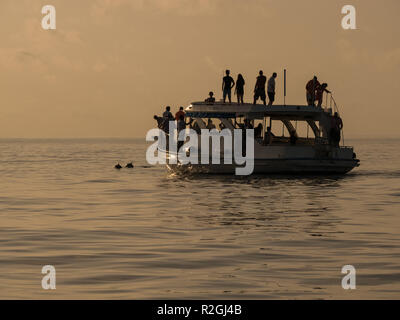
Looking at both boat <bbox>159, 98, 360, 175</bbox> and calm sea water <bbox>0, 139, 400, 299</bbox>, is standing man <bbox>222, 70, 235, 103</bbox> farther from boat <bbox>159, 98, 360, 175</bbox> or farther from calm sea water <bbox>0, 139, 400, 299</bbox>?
calm sea water <bbox>0, 139, 400, 299</bbox>

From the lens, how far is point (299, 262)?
46.4 feet

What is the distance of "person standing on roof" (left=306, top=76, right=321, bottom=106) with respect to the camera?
37062 millimetres

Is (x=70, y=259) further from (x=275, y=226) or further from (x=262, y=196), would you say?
(x=262, y=196)

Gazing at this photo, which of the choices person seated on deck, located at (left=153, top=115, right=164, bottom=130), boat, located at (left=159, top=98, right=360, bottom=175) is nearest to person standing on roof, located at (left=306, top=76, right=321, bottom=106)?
boat, located at (left=159, top=98, right=360, bottom=175)

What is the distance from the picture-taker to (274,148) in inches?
1384

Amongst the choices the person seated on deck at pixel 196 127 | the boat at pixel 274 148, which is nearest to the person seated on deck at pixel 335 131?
the boat at pixel 274 148

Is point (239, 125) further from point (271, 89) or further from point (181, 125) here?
point (181, 125)

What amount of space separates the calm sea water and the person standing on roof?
6.75 m

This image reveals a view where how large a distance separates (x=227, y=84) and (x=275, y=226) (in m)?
17.6

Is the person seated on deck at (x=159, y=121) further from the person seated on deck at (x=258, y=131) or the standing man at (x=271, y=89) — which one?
the standing man at (x=271, y=89)

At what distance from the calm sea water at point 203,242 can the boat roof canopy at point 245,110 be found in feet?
16.9

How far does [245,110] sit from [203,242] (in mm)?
19448

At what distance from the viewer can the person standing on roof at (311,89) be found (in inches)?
1459

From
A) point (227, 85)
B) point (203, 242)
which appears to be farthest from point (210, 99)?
point (203, 242)
